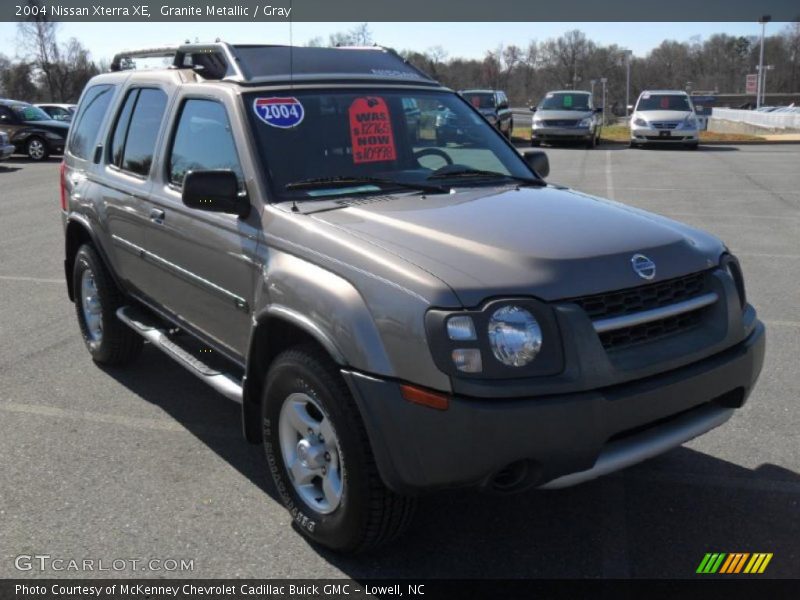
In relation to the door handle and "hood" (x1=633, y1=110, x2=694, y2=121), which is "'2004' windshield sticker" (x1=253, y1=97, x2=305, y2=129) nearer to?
the door handle

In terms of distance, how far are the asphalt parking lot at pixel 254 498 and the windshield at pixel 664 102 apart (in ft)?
68.7

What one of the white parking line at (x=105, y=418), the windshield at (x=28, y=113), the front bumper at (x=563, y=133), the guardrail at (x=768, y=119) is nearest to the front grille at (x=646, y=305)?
the white parking line at (x=105, y=418)

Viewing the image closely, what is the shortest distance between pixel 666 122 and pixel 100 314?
2234cm

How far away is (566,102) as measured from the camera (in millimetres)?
26406

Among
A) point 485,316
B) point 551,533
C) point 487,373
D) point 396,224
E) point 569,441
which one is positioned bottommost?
point 551,533

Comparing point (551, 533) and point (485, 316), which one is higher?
point (485, 316)

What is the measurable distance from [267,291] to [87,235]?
2799mm

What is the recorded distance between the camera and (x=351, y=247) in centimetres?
316

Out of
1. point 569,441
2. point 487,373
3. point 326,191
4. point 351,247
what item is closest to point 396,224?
point 351,247

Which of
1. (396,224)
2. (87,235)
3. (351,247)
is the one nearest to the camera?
(351,247)

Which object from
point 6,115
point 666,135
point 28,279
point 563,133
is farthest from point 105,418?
point 666,135

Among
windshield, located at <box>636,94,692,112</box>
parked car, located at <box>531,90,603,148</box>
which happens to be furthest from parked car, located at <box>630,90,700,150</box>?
parked car, located at <box>531,90,603,148</box>

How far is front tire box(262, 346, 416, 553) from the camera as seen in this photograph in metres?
3.01

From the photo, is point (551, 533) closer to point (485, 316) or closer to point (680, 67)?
point (485, 316)
